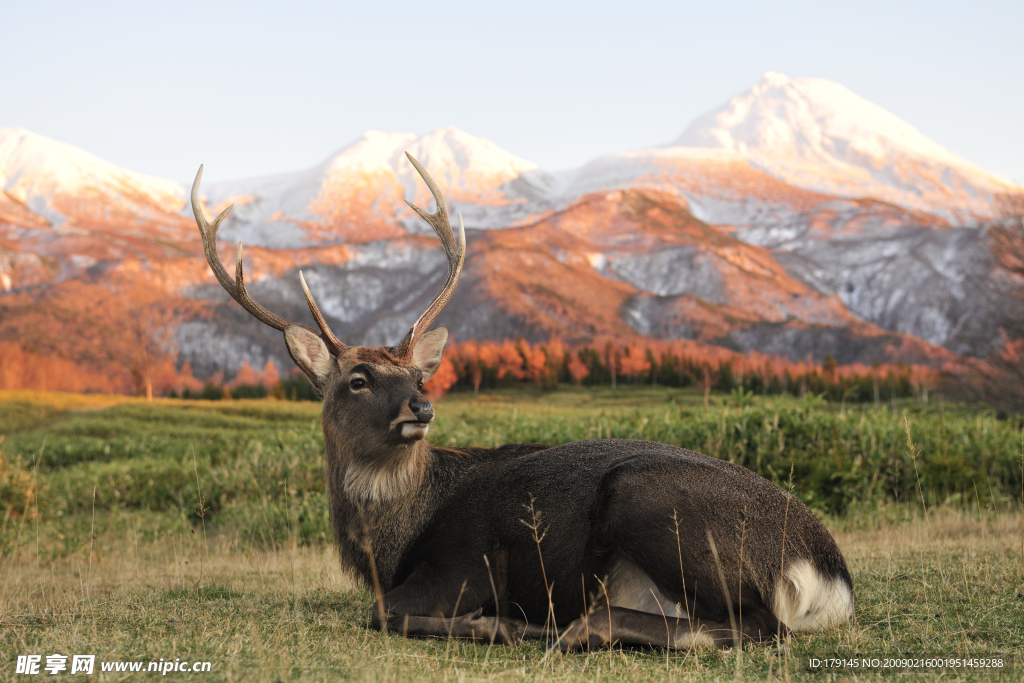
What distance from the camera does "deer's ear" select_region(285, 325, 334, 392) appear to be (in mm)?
5465

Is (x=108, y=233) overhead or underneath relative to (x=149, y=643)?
underneath

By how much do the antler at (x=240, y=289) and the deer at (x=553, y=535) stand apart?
0.04 m

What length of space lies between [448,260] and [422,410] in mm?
2225

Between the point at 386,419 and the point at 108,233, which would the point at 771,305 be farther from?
the point at 386,419

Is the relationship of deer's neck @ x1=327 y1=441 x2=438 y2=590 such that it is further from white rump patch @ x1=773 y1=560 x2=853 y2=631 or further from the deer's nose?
white rump patch @ x1=773 y1=560 x2=853 y2=631

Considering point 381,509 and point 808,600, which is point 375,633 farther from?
point 808,600

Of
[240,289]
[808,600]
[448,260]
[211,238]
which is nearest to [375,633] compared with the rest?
[808,600]

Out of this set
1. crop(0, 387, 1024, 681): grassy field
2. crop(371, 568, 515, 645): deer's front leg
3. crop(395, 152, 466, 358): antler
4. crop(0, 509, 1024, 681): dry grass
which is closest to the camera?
crop(0, 509, 1024, 681): dry grass

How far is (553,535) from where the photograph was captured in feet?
15.4

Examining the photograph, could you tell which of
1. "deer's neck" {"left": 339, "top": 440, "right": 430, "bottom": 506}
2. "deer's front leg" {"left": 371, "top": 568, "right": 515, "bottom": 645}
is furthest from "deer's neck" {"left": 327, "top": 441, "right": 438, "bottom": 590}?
"deer's front leg" {"left": 371, "top": 568, "right": 515, "bottom": 645}

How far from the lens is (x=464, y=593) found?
4703 mm

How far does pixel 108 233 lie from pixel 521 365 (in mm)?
117689

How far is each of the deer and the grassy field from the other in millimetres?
221

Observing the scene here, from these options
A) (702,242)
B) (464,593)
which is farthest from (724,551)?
(702,242)
